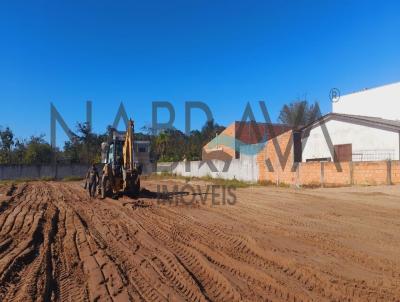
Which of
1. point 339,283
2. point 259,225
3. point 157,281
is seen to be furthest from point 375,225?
point 157,281

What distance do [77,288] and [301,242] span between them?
487cm

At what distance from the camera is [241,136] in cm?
4662

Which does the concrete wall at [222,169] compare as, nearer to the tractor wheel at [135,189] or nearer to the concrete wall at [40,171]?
the concrete wall at [40,171]

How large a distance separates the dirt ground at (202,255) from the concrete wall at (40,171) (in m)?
33.2

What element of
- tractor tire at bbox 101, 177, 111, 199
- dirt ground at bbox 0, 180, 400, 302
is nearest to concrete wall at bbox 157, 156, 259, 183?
tractor tire at bbox 101, 177, 111, 199

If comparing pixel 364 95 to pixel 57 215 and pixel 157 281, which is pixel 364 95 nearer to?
pixel 57 215

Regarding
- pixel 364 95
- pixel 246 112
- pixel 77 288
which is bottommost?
pixel 77 288

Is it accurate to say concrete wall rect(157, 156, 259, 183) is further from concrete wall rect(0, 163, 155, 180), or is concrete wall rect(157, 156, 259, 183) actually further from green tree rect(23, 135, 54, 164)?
green tree rect(23, 135, 54, 164)

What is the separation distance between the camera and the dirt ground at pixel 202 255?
5.66 m

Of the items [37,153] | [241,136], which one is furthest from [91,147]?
[241,136]

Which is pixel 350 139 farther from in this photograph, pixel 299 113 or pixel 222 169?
pixel 299 113

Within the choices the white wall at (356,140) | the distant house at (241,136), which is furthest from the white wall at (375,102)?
the white wall at (356,140)

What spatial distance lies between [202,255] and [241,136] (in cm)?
3936

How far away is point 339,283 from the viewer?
19.2 feet
